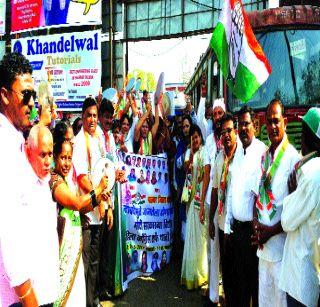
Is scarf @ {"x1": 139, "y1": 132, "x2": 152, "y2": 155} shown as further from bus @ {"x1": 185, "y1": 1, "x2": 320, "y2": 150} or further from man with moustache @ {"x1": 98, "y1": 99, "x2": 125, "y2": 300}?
bus @ {"x1": 185, "y1": 1, "x2": 320, "y2": 150}

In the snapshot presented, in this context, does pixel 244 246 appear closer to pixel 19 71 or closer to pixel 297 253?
pixel 297 253

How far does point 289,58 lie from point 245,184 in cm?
399

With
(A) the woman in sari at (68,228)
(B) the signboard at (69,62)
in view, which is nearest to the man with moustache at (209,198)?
(A) the woman in sari at (68,228)

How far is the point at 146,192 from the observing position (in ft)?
17.3

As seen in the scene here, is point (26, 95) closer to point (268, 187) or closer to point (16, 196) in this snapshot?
point (16, 196)

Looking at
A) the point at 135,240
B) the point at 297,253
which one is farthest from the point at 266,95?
the point at 297,253

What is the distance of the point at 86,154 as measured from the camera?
12.3 feet

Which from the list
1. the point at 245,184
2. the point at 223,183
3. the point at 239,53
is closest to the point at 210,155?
the point at 223,183

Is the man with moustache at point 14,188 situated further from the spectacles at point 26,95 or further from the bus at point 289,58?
the bus at point 289,58

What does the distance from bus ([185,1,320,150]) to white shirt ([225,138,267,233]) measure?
10.2 ft

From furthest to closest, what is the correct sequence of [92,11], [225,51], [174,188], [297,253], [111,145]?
1. [92,11]
2. [174,188]
3. [111,145]
4. [225,51]
5. [297,253]

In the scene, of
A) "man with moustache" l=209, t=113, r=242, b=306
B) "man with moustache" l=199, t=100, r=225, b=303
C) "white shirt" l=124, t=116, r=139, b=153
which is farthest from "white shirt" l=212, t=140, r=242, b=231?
"white shirt" l=124, t=116, r=139, b=153

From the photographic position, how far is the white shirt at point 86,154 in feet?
12.1

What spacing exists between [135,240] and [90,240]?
4.62ft
